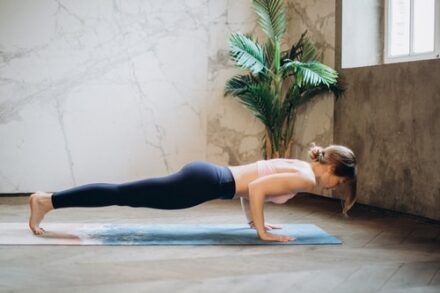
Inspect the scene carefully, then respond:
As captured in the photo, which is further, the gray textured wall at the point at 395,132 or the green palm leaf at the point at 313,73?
the green palm leaf at the point at 313,73

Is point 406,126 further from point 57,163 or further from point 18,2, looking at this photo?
point 18,2

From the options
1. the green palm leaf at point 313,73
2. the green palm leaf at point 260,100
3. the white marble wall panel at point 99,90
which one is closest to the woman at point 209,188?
the green palm leaf at point 313,73

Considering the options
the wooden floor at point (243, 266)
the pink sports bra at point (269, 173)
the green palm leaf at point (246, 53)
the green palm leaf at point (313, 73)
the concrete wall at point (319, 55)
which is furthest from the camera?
the concrete wall at point (319, 55)

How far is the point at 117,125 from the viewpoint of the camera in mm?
4645

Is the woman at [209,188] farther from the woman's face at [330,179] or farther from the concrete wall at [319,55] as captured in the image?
the concrete wall at [319,55]

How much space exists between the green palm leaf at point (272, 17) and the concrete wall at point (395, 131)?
46 cm

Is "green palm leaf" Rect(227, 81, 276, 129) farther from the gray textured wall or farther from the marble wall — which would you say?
the gray textured wall

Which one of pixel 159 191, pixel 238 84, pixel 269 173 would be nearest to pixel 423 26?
pixel 238 84

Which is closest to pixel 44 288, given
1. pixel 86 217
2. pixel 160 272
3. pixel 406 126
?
pixel 160 272

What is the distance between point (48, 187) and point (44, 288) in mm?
2659

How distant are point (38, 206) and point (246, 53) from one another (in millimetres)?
2127

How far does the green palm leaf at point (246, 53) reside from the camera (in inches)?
168

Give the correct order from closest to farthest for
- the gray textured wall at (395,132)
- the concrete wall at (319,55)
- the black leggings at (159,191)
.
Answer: the black leggings at (159,191) < the gray textured wall at (395,132) < the concrete wall at (319,55)

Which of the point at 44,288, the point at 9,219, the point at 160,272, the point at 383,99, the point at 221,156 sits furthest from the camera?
the point at 221,156
